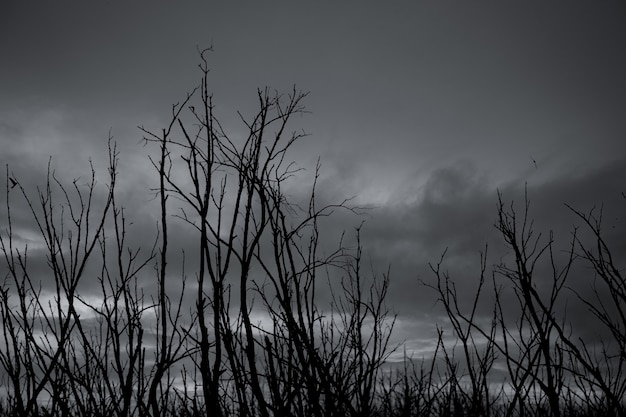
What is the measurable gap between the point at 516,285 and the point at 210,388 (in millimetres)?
3088

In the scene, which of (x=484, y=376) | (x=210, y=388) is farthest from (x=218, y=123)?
(x=484, y=376)

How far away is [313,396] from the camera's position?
1.64 m

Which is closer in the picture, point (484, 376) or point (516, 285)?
point (484, 376)

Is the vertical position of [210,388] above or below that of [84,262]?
below

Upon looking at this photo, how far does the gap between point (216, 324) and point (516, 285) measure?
10.00ft

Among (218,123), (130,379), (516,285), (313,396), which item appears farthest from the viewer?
(516,285)

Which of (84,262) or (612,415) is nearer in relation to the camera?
(84,262)

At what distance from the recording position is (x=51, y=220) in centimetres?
286

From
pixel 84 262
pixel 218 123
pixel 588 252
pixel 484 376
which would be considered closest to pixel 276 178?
pixel 218 123

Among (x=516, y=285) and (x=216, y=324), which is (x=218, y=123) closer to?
(x=216, y=324)

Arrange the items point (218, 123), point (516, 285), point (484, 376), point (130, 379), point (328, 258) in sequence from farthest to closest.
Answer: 1. point (516, 285)
2. point (484, 376)
3. point (328, 258)
4. point (218, 123)
5. point (130, 379)

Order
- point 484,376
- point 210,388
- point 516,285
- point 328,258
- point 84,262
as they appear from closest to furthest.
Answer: point 210,388 < point 84,262 < point 328,258 < point 484,376 < point 516,285

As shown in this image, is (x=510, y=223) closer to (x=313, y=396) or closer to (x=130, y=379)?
(x=313, y=396)

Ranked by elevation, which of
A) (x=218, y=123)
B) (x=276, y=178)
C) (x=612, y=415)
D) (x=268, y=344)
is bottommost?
(x=612, y=415)
